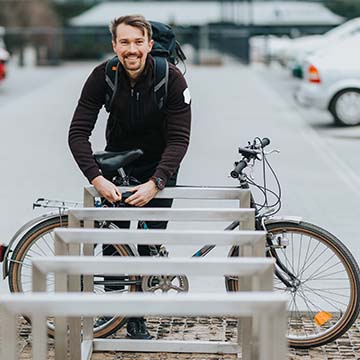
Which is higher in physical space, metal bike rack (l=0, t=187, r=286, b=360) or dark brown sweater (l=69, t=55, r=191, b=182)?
dark brown sweater (l=69, t=55, r=191, b=182)

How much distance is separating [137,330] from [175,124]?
3.70 feet

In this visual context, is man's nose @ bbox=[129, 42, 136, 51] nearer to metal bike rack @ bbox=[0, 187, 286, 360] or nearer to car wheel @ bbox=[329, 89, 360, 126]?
metal bike rack @ bbox=[0, 187, 286, 360]

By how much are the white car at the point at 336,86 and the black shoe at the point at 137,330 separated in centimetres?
1085

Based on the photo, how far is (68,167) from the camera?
1222 cm

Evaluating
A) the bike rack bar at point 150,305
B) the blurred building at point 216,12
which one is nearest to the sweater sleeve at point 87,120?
the bike rack bar at point 150,305

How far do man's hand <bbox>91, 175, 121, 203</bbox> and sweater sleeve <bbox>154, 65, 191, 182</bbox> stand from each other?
0.23 meters

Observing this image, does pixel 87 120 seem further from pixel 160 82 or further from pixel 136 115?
pixel 160 82

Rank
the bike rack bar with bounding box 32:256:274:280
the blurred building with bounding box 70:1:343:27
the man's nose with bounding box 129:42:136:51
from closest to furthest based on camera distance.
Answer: the bike rack bar with bounding box 32:256:274:280 → the man's nose with bounding box 129:42:136:51 → the blurred building with bounding box 70:1:343:27

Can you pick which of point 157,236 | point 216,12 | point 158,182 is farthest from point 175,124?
point 216,12

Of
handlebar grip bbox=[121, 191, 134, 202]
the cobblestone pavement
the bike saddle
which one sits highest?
the bike saddle

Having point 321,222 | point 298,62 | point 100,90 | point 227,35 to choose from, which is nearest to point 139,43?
point 100,90

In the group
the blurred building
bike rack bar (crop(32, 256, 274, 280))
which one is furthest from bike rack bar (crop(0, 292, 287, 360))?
the blurred building

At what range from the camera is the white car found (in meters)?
16.0

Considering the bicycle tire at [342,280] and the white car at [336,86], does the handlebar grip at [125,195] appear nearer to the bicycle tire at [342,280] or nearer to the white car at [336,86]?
the bicycle tire at [342,280]
